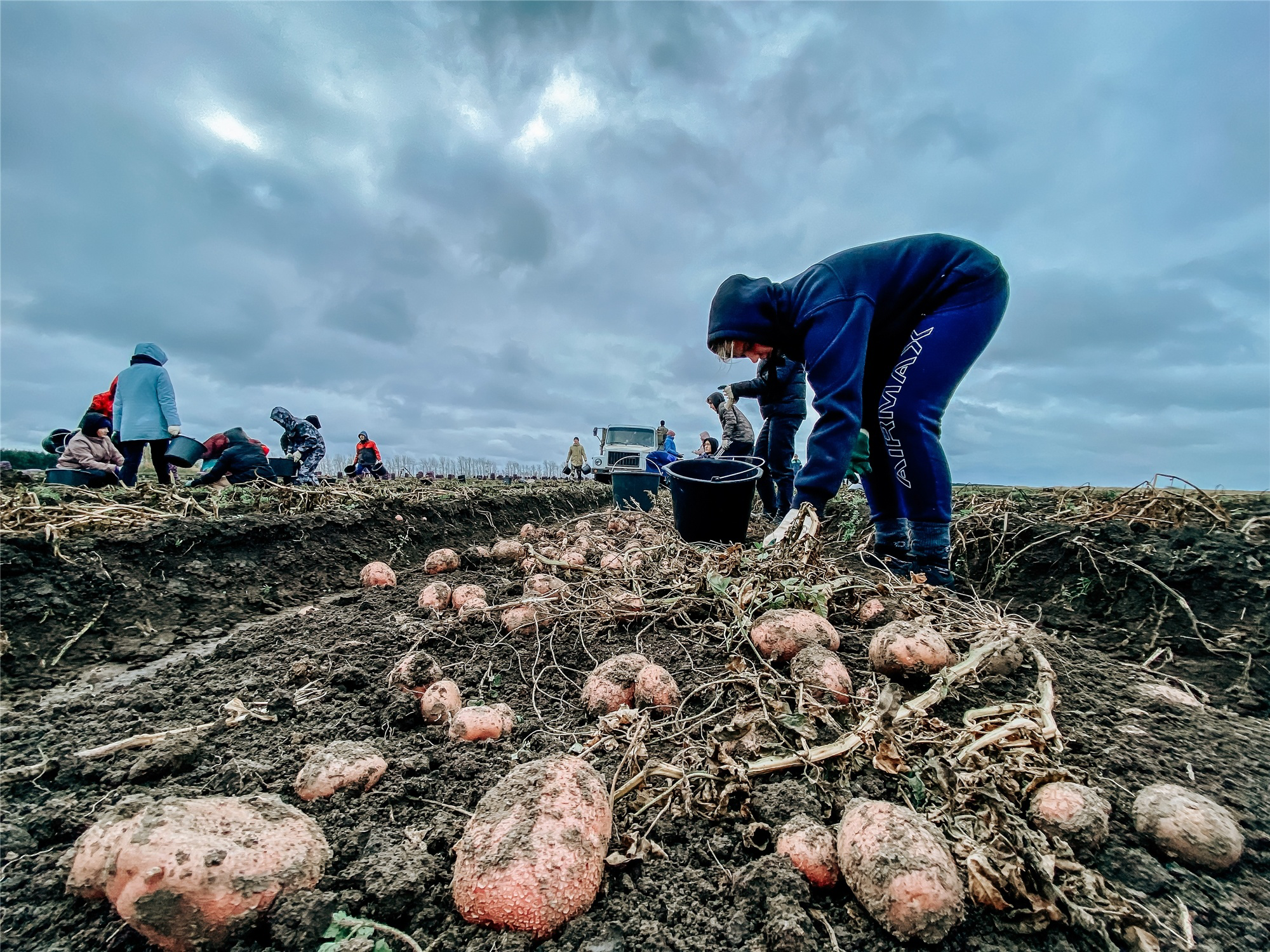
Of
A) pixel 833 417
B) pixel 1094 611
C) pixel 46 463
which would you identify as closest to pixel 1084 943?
pixel 833 417

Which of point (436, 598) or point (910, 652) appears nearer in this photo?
point (910, 652)

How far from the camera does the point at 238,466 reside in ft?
24.0

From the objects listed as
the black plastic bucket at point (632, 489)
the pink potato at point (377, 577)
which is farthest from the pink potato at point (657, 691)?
the black plastic bucket at point (632, 489)

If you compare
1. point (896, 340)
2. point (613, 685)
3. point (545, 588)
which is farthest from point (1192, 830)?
point (896, 340)

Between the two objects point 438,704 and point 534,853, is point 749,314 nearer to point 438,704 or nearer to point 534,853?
point 438,704

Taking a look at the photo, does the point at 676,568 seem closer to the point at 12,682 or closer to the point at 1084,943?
the point at 1084,943

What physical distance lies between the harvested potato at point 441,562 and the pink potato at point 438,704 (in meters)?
1.90

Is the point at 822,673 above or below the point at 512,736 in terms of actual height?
above

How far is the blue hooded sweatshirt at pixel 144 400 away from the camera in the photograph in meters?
6.39

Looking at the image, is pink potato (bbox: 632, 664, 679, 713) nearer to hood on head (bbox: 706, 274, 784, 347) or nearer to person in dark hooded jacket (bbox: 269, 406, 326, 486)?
hood on head (bbox: 706, 274, 784, 347)

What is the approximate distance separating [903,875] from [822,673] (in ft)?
1.85

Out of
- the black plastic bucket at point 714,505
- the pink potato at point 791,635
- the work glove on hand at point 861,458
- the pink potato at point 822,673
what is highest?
the work glove on hand at point 861,458

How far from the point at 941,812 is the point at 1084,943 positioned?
0.85 ft

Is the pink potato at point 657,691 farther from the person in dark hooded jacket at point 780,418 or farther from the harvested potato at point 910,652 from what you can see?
the person in dark hooded jacket at point 780,418
